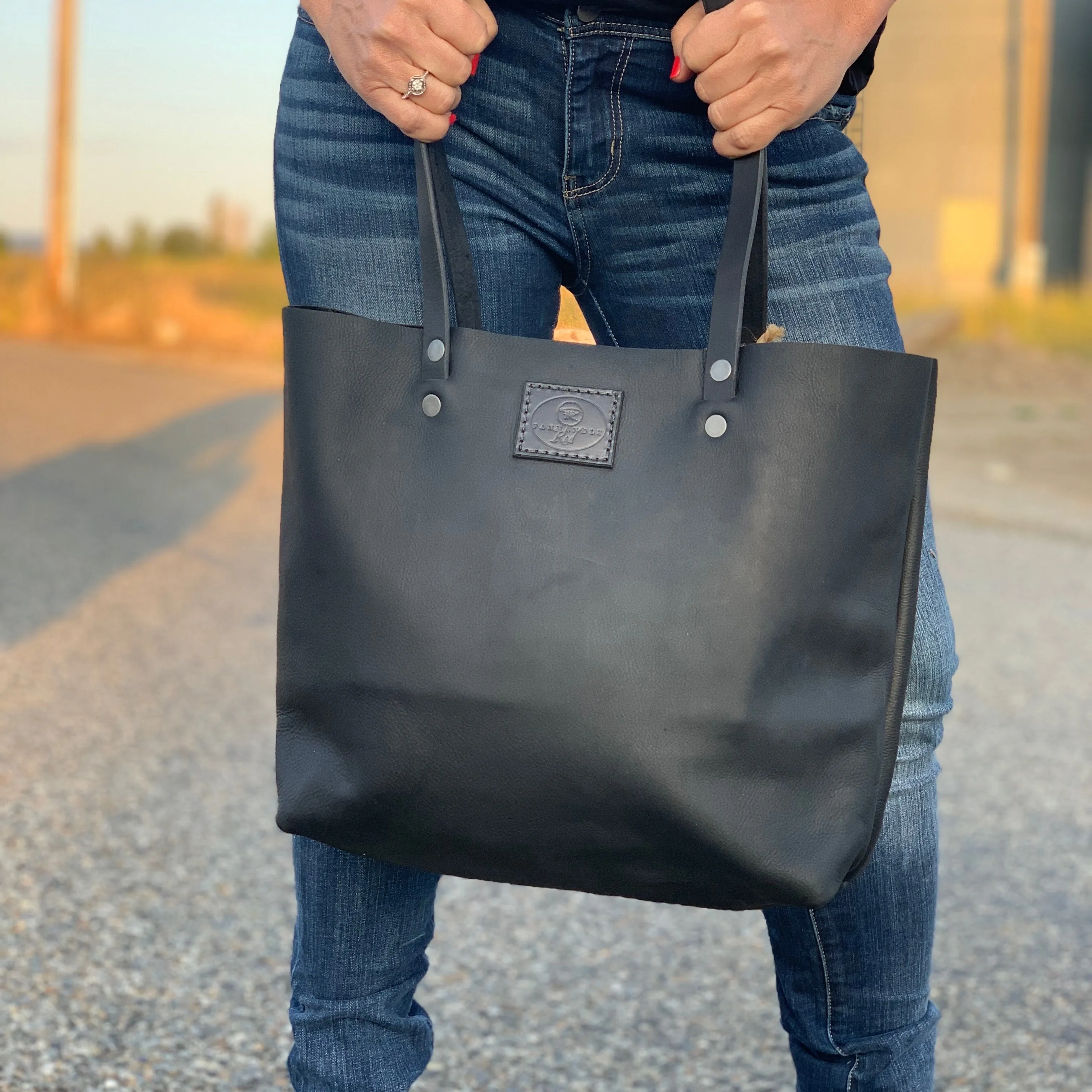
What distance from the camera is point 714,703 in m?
0.87

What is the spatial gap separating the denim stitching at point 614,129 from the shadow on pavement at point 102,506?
281 centimetres

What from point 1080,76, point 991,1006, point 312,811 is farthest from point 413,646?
point 1080,76

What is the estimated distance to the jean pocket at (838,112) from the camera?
1.00 m

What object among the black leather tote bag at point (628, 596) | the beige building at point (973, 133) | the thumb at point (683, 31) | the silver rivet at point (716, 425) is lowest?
the black leather tote bag at point (628, 596)

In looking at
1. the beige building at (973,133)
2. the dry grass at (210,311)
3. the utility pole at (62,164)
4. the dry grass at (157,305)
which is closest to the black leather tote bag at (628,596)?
the dry grass at (210,311)

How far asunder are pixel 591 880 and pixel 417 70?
1.91 ft

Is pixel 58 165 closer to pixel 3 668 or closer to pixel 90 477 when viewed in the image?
pixel 90 477

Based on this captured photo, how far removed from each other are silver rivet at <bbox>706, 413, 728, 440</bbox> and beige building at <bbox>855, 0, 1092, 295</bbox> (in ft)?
50.4

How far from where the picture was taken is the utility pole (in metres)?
13.2

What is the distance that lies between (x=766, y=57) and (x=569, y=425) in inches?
11.1

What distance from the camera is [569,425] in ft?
2.95

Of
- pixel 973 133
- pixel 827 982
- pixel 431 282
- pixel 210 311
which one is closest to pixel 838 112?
pixel 431 282

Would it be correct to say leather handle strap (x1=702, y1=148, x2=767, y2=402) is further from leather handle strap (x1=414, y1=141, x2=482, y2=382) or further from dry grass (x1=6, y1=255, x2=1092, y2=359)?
dry grass (x1=6, y1=255, x2=1092, y2=359)

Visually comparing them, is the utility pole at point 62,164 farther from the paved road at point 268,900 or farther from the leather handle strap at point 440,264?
the leather handle strap at point 440,264
